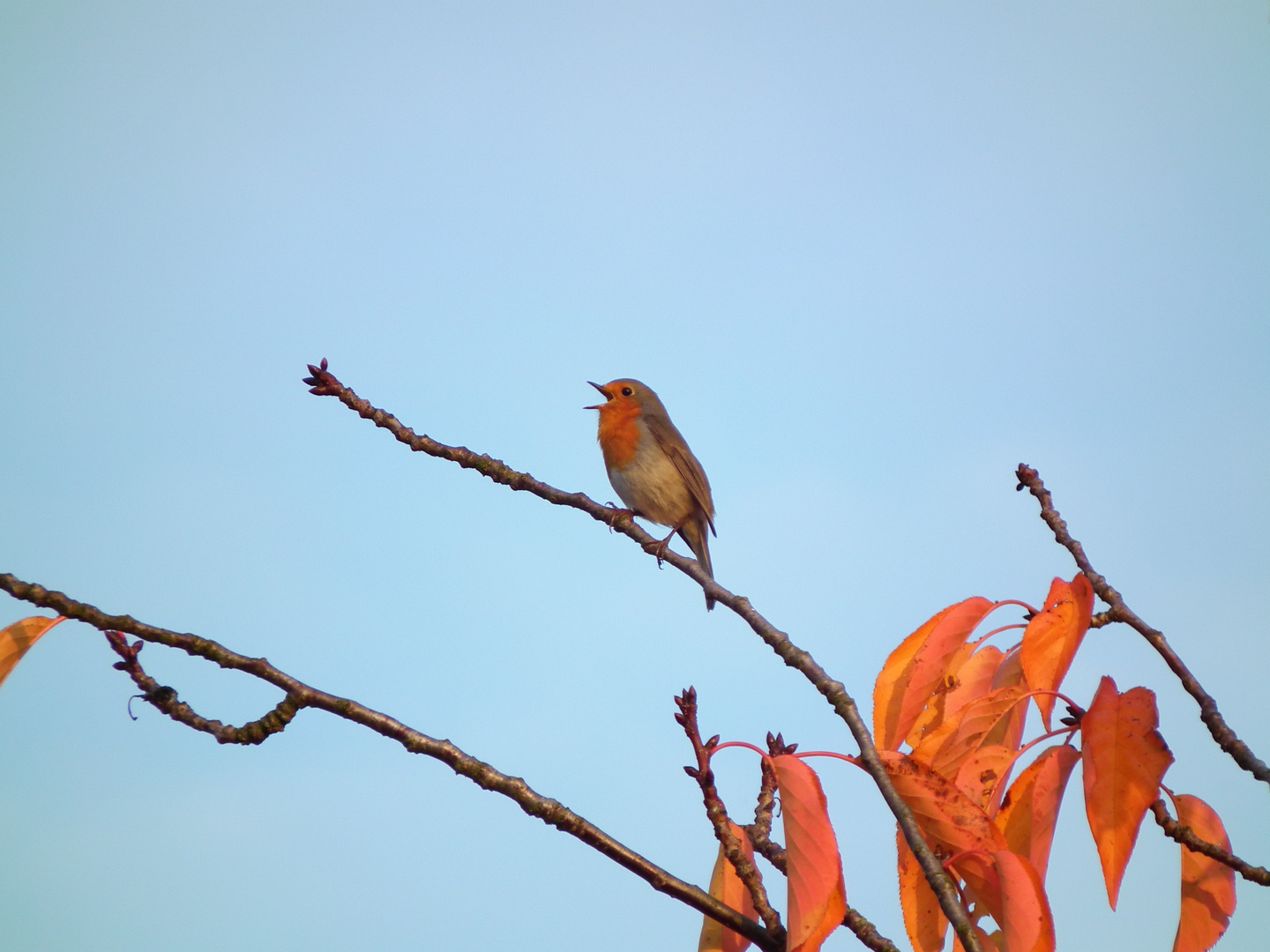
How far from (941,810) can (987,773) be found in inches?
11.1

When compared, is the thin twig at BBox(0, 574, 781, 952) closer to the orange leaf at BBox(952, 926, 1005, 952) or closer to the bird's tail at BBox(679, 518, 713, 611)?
the orange leaf at BBox(952, 926, 1005, 952)

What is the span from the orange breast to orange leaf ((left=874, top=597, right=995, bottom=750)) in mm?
5397

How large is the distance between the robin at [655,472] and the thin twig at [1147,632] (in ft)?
15.4

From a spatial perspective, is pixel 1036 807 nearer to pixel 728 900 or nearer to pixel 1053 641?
pixel 1053 641

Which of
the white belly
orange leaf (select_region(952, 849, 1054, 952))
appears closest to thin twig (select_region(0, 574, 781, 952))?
orange leaf (select_region(952, 849, 1054, 952))

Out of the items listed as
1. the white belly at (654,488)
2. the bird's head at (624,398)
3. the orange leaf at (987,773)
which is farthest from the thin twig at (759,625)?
the bird's head at (624,398)

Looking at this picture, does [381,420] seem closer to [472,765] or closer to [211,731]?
[211,731]

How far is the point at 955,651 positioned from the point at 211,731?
1816 mm

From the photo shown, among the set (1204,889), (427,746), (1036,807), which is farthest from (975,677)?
(427,746)

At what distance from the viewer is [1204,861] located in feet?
8.19

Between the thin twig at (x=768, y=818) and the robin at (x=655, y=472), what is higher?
the robin at (x=655, y=472)

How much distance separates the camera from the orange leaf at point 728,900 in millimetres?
2289

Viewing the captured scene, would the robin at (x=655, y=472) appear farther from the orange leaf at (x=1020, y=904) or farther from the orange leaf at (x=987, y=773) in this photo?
the orange leaf at (x=1020, y=904)

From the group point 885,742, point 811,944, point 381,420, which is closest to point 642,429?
point 381,420
